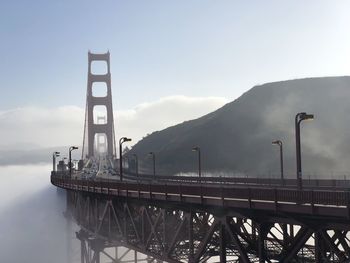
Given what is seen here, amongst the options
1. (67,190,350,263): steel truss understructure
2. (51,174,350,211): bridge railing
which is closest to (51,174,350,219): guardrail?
(51,174,350,211): bridge railing

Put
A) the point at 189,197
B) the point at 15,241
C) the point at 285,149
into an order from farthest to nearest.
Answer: the point at 285,149 < the point at 15,241 < the point at 189,197

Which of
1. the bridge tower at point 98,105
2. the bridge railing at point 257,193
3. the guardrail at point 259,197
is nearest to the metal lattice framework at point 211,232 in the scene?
the guardrail at point 259,197

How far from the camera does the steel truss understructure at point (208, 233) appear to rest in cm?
2423

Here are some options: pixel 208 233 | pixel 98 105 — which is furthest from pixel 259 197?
pixel 98 105

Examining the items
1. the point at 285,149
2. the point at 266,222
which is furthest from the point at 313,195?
the point at 285,149

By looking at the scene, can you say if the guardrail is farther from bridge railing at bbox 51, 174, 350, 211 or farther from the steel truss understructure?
the steel truss understructure

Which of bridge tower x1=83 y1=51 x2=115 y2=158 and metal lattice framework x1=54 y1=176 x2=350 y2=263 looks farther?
bridge tower x1=83 y1=51 x2=115 y2=158

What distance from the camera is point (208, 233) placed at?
29.9 meters

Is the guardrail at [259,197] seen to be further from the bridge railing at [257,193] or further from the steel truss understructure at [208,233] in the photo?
the steel truss understructure at [208,233]

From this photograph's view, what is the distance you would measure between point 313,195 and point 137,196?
18472mm

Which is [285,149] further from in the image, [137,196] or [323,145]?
[137,196]

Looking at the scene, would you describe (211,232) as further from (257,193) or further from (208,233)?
(257,193)

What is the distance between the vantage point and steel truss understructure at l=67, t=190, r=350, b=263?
79.5ft

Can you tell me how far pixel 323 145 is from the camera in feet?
640
